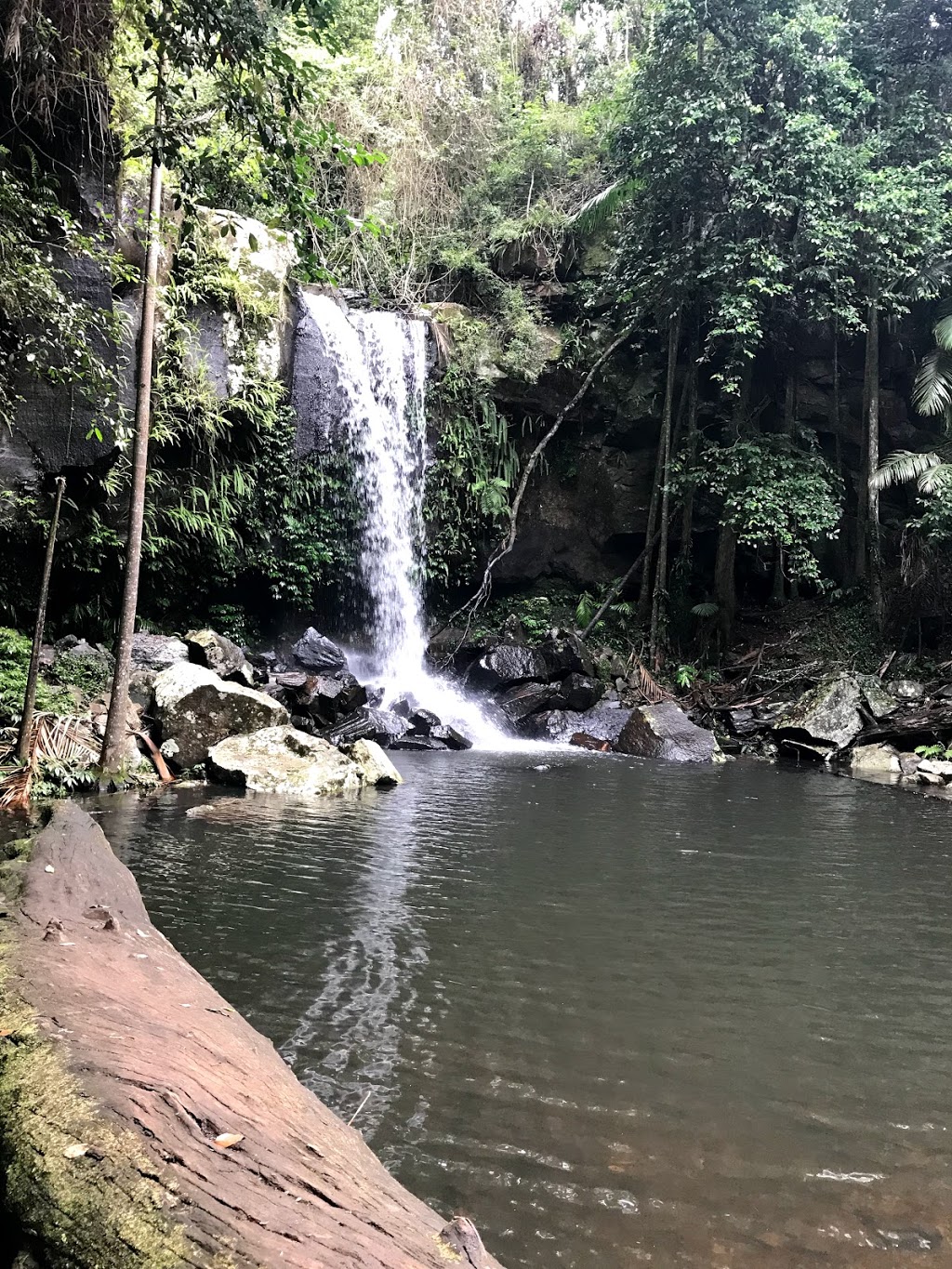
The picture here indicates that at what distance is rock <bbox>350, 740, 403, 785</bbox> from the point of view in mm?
8430

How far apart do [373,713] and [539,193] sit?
1307 centimetres

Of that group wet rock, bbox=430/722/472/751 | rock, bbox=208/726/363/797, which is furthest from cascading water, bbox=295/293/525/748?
rock, bbox=208/726/363/797

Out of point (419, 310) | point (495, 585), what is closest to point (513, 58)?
point (419, 310)

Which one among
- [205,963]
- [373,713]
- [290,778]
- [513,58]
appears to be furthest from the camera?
[513,58]

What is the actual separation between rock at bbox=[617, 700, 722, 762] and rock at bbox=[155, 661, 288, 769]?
6.09 metres

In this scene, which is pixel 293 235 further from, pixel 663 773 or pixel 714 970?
pixel 663 773

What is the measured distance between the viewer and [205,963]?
3.51m

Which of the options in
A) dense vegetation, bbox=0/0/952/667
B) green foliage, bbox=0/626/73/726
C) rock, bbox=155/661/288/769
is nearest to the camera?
green foliage, bbox=0/626/73/726

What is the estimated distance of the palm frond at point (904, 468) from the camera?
13.9 meters

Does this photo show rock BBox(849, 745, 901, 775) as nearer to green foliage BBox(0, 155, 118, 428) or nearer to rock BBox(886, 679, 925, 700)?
rock BBox(886, 679, 925, 700)

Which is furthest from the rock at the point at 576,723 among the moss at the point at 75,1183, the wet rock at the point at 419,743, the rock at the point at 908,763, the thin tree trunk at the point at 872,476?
the moss at the point at 75,1183

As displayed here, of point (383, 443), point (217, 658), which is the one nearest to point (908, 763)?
→ point (217, 658)

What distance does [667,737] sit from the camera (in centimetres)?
1216

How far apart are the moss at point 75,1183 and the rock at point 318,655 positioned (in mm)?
11572
